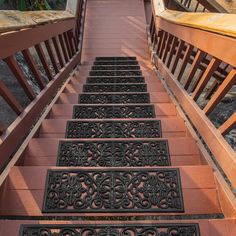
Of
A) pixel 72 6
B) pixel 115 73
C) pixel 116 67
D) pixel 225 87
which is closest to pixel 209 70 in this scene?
pixel 225 87

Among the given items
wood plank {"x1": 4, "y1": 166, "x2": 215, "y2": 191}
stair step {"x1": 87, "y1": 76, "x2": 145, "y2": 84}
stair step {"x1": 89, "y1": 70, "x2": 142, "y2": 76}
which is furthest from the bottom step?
stair step {"x1": 89, "y1": 70, "x2": 142, "y2": 76}

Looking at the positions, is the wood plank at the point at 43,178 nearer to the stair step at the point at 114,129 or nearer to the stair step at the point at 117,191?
the stair step at the point at 117,191

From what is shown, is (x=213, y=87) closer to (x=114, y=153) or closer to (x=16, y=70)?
(x=114, y=153)

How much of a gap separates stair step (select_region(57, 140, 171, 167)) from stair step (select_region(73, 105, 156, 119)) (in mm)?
602

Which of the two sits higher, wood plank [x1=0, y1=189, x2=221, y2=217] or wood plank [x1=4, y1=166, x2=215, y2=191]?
wood plank [x1=4, y1=166, x2=215, y2=191]

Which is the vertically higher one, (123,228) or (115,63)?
(115,63)

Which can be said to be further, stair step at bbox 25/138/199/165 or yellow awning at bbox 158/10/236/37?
stair step at bbox 25/138/199/165

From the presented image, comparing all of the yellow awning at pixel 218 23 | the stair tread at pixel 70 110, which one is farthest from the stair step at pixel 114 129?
the yellow awning at pixel 218 23

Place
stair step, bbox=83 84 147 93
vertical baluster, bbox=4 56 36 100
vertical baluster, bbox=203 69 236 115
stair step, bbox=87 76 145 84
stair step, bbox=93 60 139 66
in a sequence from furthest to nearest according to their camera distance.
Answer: stair step, bbox=93 60 139 66, stair step, bbox=87 76 145 84, stair step, bbox=83 84 147 93, vertical baluster, bbox=4 56 36 100, vertical baluster, bbox=203 69 236 115

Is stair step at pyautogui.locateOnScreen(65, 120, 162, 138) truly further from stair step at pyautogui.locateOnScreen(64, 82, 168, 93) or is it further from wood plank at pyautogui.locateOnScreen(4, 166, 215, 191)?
stair step at pyautogui.locateOnScreen(64, 82, 168, 93)

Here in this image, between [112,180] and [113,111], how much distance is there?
1.05m

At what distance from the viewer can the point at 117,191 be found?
1.48m

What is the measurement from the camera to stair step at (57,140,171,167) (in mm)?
1744

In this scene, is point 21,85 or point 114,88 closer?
point 21,85
